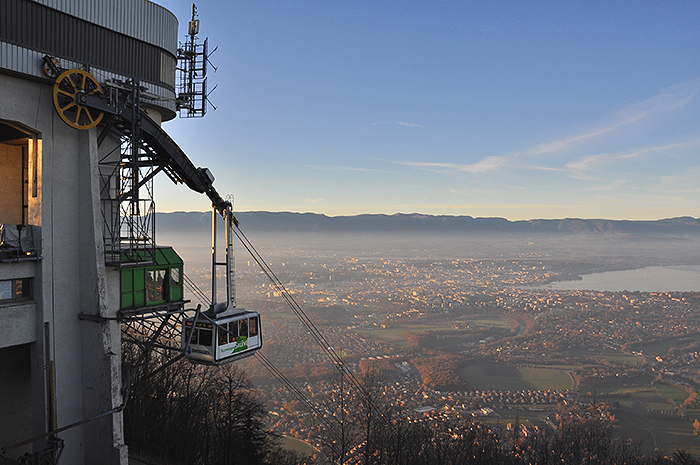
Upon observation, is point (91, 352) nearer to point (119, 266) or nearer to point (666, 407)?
point (119, 266)

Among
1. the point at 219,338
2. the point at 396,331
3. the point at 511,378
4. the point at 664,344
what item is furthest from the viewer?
the point at 396,331

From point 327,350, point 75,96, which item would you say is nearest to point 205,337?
point 75,96

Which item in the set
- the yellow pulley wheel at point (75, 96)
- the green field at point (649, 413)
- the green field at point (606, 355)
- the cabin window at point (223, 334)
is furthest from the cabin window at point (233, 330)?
the green field at point (606, 355)

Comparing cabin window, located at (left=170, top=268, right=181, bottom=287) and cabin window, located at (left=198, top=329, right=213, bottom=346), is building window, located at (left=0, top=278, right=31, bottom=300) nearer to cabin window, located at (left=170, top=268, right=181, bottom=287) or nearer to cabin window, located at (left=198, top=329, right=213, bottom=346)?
cabin window, located at (left=170, top=268, right=181, bottom=287)

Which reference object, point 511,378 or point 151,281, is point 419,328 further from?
point 151,281

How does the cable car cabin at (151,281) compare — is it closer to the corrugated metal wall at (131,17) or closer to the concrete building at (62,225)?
the concrete building at (62,225)

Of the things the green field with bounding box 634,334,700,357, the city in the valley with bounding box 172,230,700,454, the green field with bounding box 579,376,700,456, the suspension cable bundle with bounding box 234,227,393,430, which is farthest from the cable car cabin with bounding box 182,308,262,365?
the green field with bounding box 634,334,700,357

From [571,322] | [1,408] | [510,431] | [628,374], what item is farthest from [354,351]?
[1,408]
